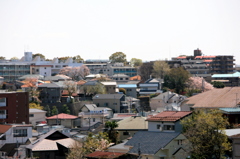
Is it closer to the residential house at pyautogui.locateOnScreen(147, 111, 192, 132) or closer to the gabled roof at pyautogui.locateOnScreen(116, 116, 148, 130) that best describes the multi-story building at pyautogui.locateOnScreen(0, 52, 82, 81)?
the gabled roof at pyautogui.locateOnScreen(116, 116, 148, 130)

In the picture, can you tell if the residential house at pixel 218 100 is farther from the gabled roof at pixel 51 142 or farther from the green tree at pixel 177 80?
the green tree at pixel 177 80

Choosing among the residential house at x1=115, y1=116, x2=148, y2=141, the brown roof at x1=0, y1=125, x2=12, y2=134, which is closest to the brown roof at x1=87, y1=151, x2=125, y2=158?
the residential house at x1=115, y1=116, x2=148, y2=141

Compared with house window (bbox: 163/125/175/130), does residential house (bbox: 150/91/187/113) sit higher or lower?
lower

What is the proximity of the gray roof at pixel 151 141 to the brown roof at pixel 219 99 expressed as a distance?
6270mm

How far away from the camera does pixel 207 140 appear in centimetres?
2908

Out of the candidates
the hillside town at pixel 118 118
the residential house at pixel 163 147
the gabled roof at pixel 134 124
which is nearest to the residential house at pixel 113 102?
the hillside town at pixel 118 118

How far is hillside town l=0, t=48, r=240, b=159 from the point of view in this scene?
31.3m

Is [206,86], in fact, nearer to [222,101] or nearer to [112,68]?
[112,68]

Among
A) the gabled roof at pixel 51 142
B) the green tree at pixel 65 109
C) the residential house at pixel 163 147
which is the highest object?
the residential house at pixel 163 147

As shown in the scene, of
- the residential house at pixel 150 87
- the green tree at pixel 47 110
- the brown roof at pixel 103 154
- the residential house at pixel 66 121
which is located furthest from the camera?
the residential house at pixel 150 87

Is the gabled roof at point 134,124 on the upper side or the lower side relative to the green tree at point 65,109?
upper

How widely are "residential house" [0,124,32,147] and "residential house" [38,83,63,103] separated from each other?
28814 mm

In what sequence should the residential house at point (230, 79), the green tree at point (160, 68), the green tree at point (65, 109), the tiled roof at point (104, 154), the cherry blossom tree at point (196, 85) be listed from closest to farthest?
1. the tiled roof at point (104, 154)
2. the green tree at point (65, 109)
3. the cherry blossom tree at point (196, 85)
4. the green tree at point (160, 68)
5. the residential house at point (230, 79)

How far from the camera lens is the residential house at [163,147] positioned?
31.6 meters
